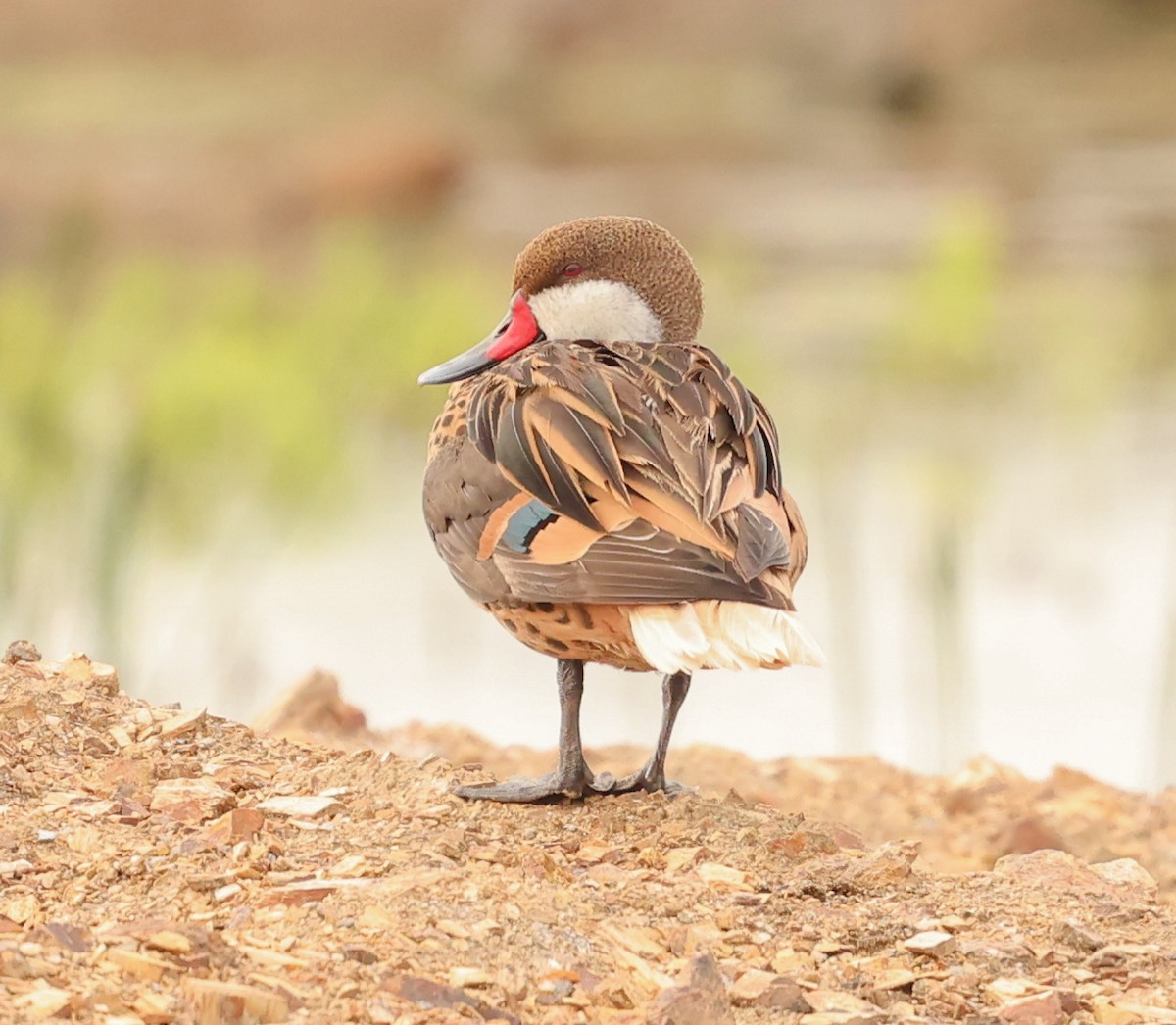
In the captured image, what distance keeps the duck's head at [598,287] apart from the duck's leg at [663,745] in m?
0.80

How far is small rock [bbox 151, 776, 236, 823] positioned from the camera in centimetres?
321

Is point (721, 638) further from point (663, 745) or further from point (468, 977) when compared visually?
point (468, 977)

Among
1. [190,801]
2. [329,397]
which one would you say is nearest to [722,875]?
[190,801]

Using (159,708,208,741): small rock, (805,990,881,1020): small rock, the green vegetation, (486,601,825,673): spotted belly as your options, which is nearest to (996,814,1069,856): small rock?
(486,601,825,673): spotted belly

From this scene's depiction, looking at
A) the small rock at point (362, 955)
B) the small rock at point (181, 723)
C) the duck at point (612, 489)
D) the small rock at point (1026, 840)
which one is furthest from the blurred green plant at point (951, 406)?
the small rock at point (362, 955)

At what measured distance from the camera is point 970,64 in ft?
72.3

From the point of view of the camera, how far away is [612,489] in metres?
3.20

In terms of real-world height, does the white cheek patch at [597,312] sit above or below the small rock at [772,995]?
above

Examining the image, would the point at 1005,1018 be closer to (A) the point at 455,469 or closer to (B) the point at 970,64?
(A) the point at 455,469

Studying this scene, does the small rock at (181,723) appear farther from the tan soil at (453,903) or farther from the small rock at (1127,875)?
the small rock at (1127,875)

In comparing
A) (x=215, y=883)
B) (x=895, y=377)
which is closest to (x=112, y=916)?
(x=215, y=883)

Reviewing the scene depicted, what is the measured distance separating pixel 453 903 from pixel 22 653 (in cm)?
156

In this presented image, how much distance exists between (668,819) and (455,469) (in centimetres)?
80

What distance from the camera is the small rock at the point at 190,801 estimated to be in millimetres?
3215
